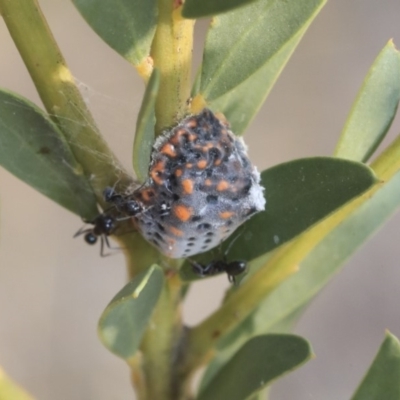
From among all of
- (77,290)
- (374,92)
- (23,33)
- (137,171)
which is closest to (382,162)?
(374,92)

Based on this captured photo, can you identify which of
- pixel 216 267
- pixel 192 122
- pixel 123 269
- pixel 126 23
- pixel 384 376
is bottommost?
pixel 123 269

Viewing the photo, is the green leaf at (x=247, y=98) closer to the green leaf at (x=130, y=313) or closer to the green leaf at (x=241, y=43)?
the green leaf at (x=241, y=43)

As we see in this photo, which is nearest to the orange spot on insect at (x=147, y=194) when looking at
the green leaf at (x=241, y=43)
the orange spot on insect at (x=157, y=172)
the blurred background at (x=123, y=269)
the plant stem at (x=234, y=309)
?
the orange spot on insect at (x=157, y=172)

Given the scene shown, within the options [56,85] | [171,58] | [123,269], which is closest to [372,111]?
[171,58]

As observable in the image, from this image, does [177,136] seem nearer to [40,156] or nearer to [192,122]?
[192,122]

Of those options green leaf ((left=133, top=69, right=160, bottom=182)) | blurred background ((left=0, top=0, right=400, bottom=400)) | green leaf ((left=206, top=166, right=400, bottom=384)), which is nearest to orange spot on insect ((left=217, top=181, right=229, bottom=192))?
green leaf ((left=133, top=69, right=160, bottom=182))
